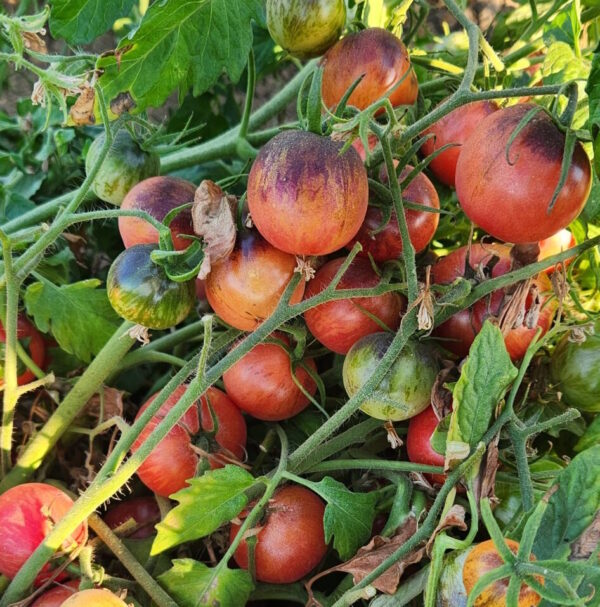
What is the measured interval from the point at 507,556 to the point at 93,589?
0.46m

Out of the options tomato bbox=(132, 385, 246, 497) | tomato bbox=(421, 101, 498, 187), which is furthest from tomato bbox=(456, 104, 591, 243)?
tomato bbox=(132, 385, 246, 497)

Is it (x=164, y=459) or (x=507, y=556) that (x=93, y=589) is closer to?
(x=164, y=459)

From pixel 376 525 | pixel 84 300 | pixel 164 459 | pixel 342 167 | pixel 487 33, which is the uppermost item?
pixel 342 167

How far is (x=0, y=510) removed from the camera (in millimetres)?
825

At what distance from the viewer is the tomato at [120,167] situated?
0.93m

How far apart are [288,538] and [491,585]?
1.03 ft

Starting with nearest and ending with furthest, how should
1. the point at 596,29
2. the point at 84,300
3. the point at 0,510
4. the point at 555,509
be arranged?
the point at 555,509, the point at 0,510, the point at 84,300, the point at 596,29

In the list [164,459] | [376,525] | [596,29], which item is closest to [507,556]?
[376,525]

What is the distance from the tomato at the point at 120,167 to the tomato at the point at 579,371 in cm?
63

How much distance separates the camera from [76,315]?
1.00 meters

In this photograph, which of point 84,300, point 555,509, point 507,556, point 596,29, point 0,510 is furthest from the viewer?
point 596,29

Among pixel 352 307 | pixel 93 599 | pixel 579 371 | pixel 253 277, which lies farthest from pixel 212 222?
pixel 579 371

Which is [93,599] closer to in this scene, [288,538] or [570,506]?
[288,538]

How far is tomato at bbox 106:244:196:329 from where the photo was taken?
75 cm
